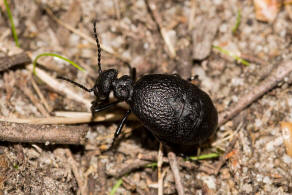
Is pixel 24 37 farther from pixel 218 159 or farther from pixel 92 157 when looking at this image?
pixel 218 159

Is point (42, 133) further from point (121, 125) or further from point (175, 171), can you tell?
point (175, 171)

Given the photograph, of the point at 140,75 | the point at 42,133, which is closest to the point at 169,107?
the point at 140,75

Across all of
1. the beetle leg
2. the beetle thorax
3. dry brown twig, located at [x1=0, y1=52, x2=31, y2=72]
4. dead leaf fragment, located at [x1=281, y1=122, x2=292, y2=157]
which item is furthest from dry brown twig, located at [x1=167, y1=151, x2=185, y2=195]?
dry brown twig, located at [x1=0, y1=52, x2=31, y2=72]

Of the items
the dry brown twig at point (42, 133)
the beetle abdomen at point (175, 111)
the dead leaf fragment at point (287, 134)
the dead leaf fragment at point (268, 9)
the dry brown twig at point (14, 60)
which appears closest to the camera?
the dry brown twig at point (42, 133)

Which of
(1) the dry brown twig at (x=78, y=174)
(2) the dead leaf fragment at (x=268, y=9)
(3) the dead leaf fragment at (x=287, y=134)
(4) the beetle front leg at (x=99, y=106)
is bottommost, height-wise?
(1) the dry brown twig at (x=78, y=174)

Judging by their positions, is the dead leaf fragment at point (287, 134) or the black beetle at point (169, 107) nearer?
the black beetle at point (169, 107)

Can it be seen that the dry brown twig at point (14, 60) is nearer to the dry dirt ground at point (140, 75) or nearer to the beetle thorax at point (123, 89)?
the dry dirt ground at point (140, 75)

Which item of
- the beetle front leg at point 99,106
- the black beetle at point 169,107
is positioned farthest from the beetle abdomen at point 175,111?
the beetle front leg at point 99,106
